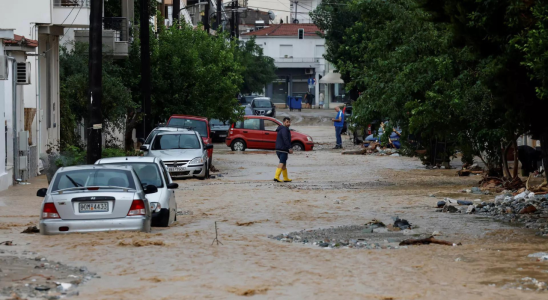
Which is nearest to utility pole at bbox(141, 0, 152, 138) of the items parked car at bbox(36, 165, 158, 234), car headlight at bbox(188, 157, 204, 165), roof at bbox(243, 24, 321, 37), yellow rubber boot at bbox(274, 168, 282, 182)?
car headlight at bbox(188, 157, 204, 165)

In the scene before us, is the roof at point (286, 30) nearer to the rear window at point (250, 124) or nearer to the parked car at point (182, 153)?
the rear window at point (250, 124)

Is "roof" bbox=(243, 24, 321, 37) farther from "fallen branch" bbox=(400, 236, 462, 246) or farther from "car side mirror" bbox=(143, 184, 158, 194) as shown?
"fallen branch" bbox=(400, 236, 462, 246)

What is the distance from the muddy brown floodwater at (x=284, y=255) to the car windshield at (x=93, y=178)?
874 millimetres

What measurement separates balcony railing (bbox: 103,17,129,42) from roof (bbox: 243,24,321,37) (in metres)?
67.1

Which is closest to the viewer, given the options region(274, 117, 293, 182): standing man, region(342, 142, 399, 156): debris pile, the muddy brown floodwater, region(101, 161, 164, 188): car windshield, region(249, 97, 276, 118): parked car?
the muddy brown floodwater

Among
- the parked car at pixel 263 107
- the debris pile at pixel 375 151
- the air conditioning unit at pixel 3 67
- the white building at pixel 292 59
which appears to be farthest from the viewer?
the white building at pixel 292 59

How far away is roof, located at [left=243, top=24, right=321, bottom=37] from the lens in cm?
10188

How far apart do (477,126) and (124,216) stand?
38.3 feet

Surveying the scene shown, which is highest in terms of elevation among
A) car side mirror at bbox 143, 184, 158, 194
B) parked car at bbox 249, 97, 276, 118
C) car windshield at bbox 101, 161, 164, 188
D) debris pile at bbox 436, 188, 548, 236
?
parked car at bbox 249, 97, 276, 118

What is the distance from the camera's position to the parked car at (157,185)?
15.4 metres

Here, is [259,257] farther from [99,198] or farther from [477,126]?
[477,126]

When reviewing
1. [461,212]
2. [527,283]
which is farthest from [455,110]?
[527,283]

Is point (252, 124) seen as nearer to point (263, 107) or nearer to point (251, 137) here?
point (251, 137)

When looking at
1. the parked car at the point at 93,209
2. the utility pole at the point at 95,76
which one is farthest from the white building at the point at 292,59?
the parked car at the point at 93,209
